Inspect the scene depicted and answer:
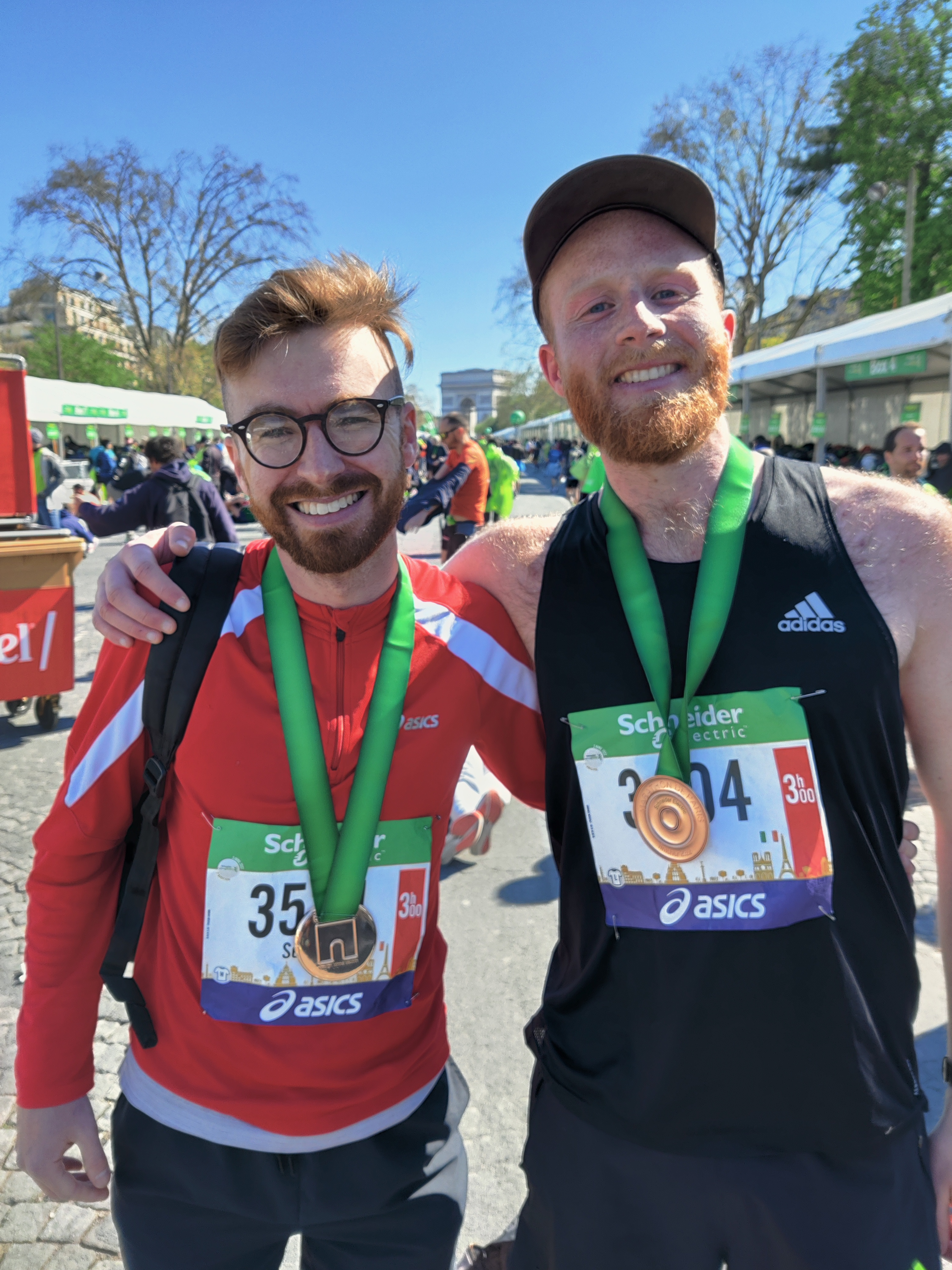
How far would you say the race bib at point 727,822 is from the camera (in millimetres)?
1407

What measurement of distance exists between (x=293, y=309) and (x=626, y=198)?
727 millimetres

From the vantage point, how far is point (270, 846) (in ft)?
4.91

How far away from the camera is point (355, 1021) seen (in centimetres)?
149

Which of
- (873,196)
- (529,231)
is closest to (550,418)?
(873,196)

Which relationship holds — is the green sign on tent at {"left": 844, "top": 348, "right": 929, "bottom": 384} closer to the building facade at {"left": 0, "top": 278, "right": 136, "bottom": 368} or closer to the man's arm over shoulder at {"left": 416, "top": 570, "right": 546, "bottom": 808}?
the man's arm over shoulder at {"left": 416, "top": 570, "right": 546, "bottom": 808}

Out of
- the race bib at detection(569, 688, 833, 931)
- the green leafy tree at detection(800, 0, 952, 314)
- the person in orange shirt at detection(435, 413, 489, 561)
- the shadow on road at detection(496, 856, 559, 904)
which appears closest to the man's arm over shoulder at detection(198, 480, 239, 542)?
the person in orange shirt at detection(435, 413, 489, 561)

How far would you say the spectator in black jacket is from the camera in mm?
6820

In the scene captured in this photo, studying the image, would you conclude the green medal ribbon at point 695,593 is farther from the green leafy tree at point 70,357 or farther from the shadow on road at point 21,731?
the green leafy tree at point 70,357

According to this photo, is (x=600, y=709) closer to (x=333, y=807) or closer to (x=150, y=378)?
(x=333, y=807)

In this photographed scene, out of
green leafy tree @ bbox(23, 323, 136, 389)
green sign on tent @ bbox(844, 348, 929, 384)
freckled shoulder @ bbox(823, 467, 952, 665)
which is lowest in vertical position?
freckled shoulder @ bbox(823, 467, 952, 665)

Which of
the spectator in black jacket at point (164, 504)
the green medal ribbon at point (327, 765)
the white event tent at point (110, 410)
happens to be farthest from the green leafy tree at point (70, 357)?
the green medal ribbon at point (327, 765)

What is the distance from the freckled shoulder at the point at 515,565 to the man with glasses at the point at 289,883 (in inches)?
4.5

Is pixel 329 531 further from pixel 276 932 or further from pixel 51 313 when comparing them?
pixel 51 313

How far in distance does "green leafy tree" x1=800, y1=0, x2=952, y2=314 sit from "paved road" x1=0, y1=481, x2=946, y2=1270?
26158 mm
